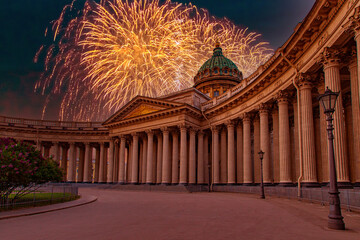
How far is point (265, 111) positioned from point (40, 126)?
47.8 metres

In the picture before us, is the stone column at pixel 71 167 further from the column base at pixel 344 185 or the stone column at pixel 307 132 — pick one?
the column base at pixel 344 185

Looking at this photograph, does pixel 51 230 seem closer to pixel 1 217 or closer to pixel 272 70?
pixel 1 217

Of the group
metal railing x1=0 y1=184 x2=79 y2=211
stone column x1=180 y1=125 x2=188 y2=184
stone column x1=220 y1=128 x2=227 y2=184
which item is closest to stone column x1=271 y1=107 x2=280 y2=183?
stone column x1=220 y1=128 x2=227 y2=184

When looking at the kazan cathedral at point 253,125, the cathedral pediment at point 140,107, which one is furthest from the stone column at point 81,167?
the cathedral pediment at point 140,107

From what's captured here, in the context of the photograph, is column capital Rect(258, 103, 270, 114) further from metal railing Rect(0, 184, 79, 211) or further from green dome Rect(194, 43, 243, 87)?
green dome Rect(194, 43, 243, 87)

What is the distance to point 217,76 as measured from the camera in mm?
63156

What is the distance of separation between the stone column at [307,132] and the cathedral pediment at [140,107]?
2160 centimetres

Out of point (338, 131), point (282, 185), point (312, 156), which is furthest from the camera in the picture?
point (282, 185)

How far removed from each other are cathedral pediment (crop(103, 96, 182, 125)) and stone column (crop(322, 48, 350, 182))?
2504cm

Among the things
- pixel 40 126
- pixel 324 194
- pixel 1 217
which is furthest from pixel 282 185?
pixel 40 126

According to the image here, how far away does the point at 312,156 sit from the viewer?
19.5 m

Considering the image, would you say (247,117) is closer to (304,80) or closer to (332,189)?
(304,80)

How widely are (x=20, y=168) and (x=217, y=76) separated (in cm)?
5158

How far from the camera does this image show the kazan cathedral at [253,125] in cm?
1684
